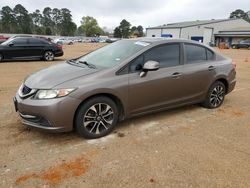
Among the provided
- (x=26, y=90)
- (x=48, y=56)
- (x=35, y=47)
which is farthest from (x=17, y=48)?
(x=26, y=90)

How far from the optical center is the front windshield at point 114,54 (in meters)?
4.20

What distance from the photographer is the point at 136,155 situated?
342 cm

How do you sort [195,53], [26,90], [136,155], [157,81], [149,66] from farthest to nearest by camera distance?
1. [195,53]
2. [157,81]
3. [149,66]
4. [26,90]
5. [136,155]

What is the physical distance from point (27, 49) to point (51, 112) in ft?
35.9

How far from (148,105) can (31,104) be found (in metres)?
1.91

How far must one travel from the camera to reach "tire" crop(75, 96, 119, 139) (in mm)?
3664

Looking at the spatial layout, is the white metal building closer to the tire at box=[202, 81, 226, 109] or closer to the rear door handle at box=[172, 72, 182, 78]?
the tire at box=[202, 81, 226, 109]

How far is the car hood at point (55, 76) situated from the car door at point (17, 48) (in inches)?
387

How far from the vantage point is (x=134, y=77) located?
406 cm

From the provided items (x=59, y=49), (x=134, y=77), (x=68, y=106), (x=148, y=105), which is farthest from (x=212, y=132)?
(x=59, y=49)

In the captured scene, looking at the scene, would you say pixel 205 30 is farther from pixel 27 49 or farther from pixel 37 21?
pixel 37 21

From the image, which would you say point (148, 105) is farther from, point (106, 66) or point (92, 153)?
point (92, 153)

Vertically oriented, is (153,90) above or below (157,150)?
above

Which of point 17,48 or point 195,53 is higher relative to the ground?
point 195,53
